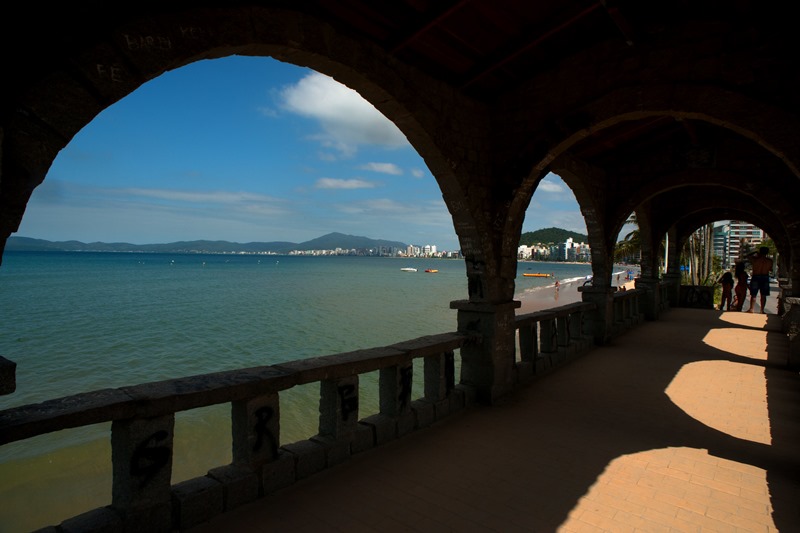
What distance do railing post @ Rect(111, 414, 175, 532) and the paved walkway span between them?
12.5 inches

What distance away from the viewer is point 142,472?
248 cm

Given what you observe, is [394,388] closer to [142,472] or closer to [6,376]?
[142,472]

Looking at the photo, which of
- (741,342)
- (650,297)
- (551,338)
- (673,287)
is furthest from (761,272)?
(551,338)

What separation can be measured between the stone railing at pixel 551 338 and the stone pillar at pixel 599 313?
16cm

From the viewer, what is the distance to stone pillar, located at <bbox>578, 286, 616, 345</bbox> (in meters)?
8.74

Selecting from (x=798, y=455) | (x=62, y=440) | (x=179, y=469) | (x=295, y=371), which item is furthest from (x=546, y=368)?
(x=62, y=440)

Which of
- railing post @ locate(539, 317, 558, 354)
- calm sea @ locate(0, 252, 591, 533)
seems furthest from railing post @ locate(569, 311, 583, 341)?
calm sea @ locate(0, 252, 591, 533)

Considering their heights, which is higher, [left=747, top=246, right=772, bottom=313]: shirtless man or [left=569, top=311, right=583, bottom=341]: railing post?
[left=747, top=246, right=772, bottom=313]: shirtless man

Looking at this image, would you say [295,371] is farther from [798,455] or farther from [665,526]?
[798,455]

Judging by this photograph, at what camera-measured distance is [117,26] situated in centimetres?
225

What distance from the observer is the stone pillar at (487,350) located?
5227 millimetres

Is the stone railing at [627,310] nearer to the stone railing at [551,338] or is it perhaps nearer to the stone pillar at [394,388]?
the stone railing at [551,338]

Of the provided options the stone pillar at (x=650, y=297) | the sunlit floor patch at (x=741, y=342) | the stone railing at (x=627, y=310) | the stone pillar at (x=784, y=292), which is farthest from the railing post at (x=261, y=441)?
the stone pillar at (x=650, y=297)

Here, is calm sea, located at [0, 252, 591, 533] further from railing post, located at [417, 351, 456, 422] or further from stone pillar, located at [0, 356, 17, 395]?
stone pillar, located at [0, 356, 17, 395]
